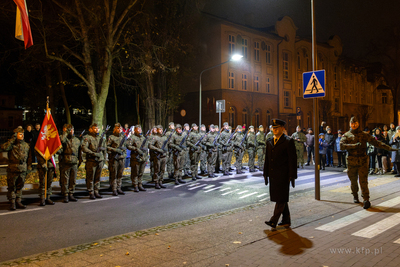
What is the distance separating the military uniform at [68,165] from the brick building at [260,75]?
26.9m

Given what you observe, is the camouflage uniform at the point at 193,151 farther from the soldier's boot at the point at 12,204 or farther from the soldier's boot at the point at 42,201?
the soldier's boot at the point at 12,204

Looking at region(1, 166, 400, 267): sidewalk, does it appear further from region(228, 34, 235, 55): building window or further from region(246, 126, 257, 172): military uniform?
region(228, 34, 235, 55): building window

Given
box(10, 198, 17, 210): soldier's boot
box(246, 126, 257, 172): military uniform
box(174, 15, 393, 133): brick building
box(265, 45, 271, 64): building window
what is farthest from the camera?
box(265, 45, 271, 64): building window

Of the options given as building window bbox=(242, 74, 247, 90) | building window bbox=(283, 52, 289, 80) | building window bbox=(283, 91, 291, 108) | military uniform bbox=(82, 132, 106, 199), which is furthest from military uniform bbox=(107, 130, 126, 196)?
building window bbox=(283, 52, 289, 80)

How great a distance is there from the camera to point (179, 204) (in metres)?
8.56

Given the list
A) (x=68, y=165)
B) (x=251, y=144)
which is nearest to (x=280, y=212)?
(x=68, y=165)

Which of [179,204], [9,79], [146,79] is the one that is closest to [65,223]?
[179,204]

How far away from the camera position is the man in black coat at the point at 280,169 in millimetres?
6074

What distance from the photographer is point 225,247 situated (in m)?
5.16

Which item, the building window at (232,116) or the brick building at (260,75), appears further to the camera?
the building window at (232,116)

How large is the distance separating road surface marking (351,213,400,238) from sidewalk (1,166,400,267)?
0.26 metres

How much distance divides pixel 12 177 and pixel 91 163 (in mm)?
1950

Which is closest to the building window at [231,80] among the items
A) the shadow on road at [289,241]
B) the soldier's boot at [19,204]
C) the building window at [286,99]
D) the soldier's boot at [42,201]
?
the building window at [286,99]

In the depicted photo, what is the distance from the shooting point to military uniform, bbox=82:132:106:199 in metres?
9.15
